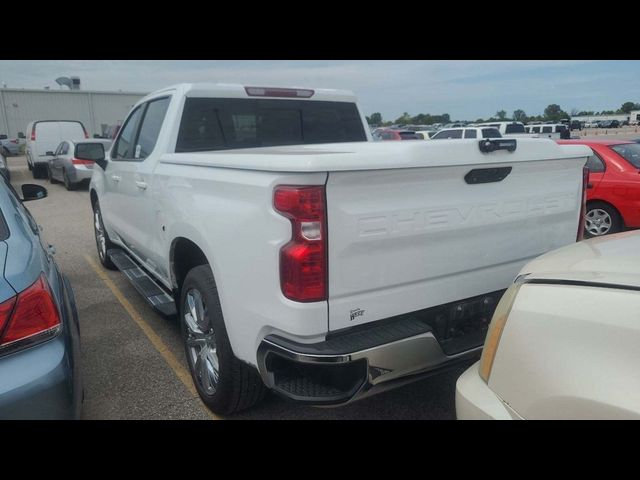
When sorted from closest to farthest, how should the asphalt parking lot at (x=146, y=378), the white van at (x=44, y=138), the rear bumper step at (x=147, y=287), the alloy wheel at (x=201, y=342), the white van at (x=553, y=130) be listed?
the alloy wheel at (x=201, y=342), the asphalt parking lot at (x=146, y=378), the rear bumper step at (x=147, y=287), the white van at (x=44, y=138), the white van at (x=553, y=130)

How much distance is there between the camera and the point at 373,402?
128 inches

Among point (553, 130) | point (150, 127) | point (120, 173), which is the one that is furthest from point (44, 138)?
point (553, 130)

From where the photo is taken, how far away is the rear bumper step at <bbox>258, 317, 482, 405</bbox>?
2.20m

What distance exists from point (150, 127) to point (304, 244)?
2804mm

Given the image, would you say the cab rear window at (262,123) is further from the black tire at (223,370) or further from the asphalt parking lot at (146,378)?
the asphalt parking lot at (146,378)

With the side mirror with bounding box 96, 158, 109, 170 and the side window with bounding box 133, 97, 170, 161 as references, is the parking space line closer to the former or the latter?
the side mirror with bounding box 96, 158, 109, 170

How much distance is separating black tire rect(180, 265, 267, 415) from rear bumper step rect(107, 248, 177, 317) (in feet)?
2.81

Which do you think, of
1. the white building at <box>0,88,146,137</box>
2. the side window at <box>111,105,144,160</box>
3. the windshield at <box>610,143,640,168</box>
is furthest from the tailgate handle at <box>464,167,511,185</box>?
the white building at <box>0,88,146,137</box>

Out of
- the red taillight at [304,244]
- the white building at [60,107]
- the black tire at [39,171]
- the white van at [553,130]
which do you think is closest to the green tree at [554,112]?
the white van at [553,130]

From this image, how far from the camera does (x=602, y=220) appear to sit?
7.88 metres

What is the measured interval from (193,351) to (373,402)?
1215mm

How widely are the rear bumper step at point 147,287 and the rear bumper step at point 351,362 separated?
1606 millimetres

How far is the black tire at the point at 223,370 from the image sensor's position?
9.10 ft

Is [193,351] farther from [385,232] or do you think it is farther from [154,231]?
[385,232]
